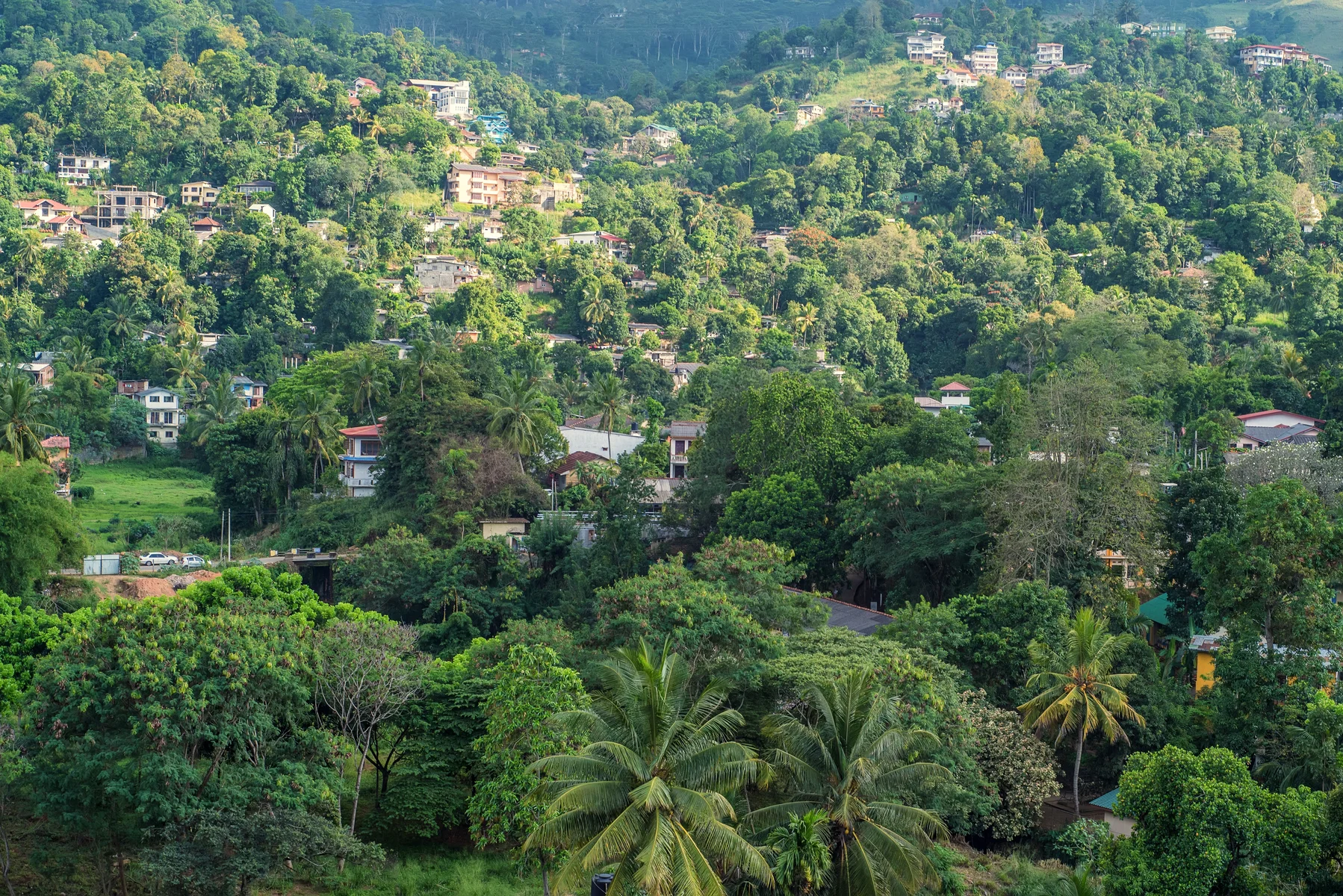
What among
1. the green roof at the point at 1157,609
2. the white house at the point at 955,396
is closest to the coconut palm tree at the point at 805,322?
the white house at the point at 955,396

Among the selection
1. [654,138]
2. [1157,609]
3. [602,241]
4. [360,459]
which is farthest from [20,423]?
[654,138]

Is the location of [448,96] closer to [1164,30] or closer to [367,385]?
[367,385]

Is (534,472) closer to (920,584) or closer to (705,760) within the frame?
(920,584)

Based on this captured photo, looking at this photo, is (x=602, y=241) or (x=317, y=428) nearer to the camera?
(x=317, y=428)

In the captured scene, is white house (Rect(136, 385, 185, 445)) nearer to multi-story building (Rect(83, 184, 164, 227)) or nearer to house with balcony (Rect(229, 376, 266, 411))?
house with balcony (Rect(229, 376, 266, 411))

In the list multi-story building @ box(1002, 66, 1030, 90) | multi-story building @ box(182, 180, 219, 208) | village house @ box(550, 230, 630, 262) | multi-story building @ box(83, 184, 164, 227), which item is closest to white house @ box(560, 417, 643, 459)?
village house @ box(550, 230, 630, 262)

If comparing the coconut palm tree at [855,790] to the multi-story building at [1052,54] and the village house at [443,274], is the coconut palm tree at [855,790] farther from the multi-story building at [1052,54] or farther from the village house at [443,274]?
the multi-story building at [1052,54]
